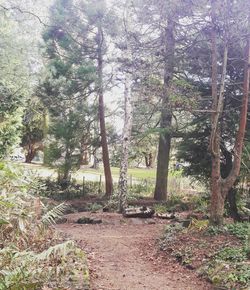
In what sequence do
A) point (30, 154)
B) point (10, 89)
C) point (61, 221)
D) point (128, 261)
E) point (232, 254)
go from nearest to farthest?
point (232, 254) < point (128, 261) < point (61, 221) < point (10, 89) < point (30, 154)

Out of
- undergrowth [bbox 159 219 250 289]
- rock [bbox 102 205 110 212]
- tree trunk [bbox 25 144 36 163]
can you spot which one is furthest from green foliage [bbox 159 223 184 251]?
tree trunk [bbox 25 144 36 163]

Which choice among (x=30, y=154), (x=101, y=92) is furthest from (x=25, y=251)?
(x=30, y=154)

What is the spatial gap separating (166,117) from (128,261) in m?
7.44

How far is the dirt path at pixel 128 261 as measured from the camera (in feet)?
18.6

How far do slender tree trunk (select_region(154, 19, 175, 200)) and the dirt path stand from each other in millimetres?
3459

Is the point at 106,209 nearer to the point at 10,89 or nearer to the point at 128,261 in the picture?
the point at 10,89

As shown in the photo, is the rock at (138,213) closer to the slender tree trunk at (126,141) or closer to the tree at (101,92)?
the slender tree trunk at (126,141)

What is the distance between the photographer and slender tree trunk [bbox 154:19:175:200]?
30.3 feet

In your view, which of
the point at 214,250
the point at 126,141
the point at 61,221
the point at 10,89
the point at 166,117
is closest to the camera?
the point at 214,250

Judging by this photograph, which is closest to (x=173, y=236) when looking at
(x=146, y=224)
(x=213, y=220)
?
(x=213, y=220)

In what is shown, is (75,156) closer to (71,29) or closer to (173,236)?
(71,29)

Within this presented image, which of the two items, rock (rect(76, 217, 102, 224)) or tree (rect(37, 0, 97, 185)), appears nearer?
rock (rect(76, 217, 102, 224))

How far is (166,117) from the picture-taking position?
13.5m

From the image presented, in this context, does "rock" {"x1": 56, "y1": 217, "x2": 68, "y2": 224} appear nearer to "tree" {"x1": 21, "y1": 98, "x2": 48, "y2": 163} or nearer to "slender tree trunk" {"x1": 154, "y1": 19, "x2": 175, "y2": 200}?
"slender tree trunk" {"x1": 154, "y1": 19, "x2": 175, "y2": 200}
